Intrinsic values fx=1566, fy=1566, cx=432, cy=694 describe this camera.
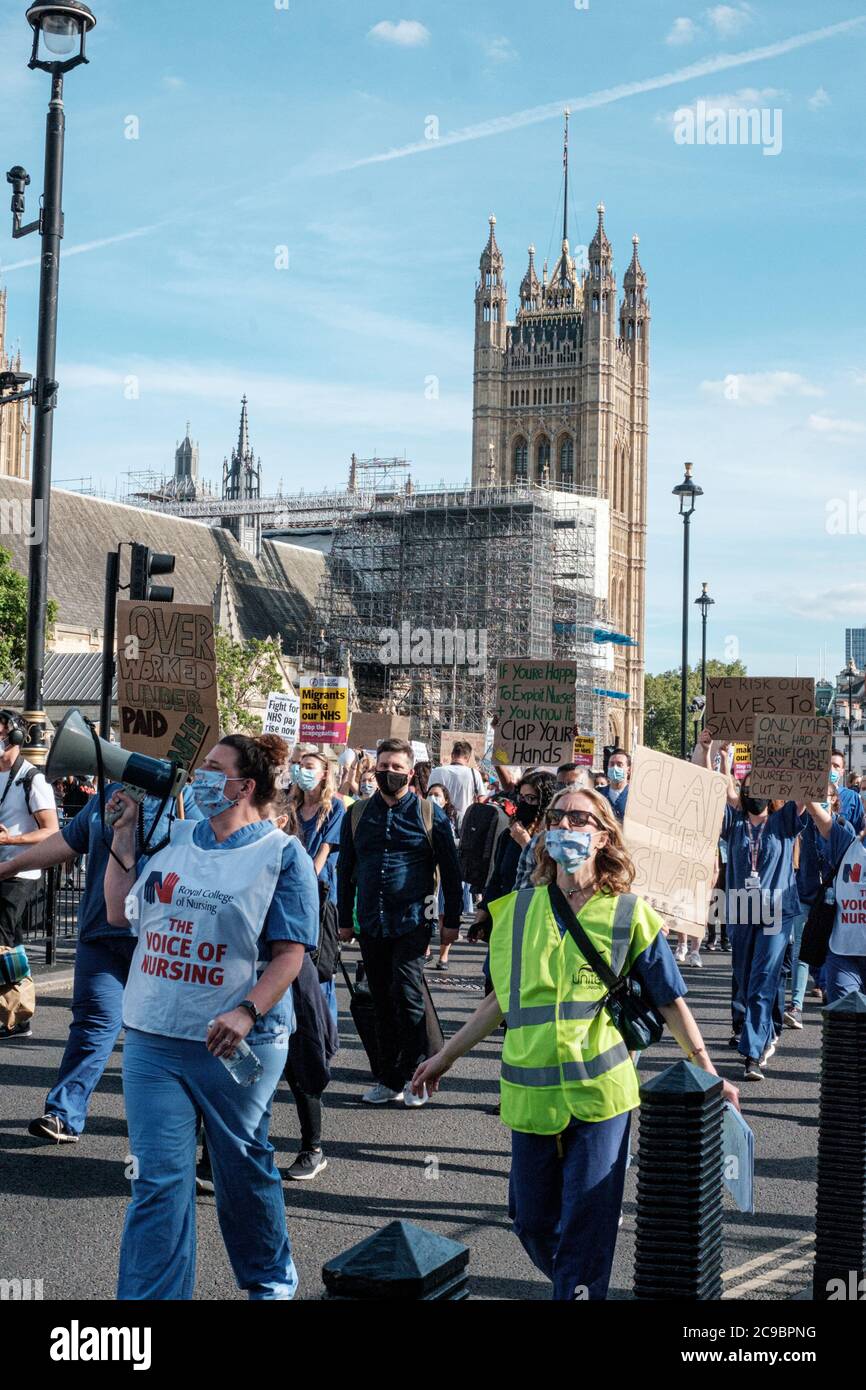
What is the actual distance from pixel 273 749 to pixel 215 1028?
94 centimetres

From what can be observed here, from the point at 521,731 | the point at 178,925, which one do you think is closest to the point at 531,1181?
the point at 178,925

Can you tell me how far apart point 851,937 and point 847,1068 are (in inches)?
147

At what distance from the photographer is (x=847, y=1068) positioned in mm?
5168

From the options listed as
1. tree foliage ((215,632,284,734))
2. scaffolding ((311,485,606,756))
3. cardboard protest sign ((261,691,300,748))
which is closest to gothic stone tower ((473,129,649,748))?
scaffolding ((311,485,606,756))

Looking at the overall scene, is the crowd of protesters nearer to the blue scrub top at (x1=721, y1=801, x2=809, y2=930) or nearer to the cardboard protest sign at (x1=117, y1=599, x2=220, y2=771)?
the cardboard protest sign at (x1=117, y1=599, x2=220, y2=771)

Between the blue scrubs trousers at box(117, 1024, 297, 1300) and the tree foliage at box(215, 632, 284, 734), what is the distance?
151 feet

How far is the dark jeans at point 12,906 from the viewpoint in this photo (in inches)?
365

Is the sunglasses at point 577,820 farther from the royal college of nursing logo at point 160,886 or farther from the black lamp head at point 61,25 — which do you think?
the black lamp head at point 61,25

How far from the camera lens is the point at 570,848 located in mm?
4289

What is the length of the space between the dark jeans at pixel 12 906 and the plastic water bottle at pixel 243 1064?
17.4 feet

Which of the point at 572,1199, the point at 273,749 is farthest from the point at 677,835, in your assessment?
the point at 572,1199
